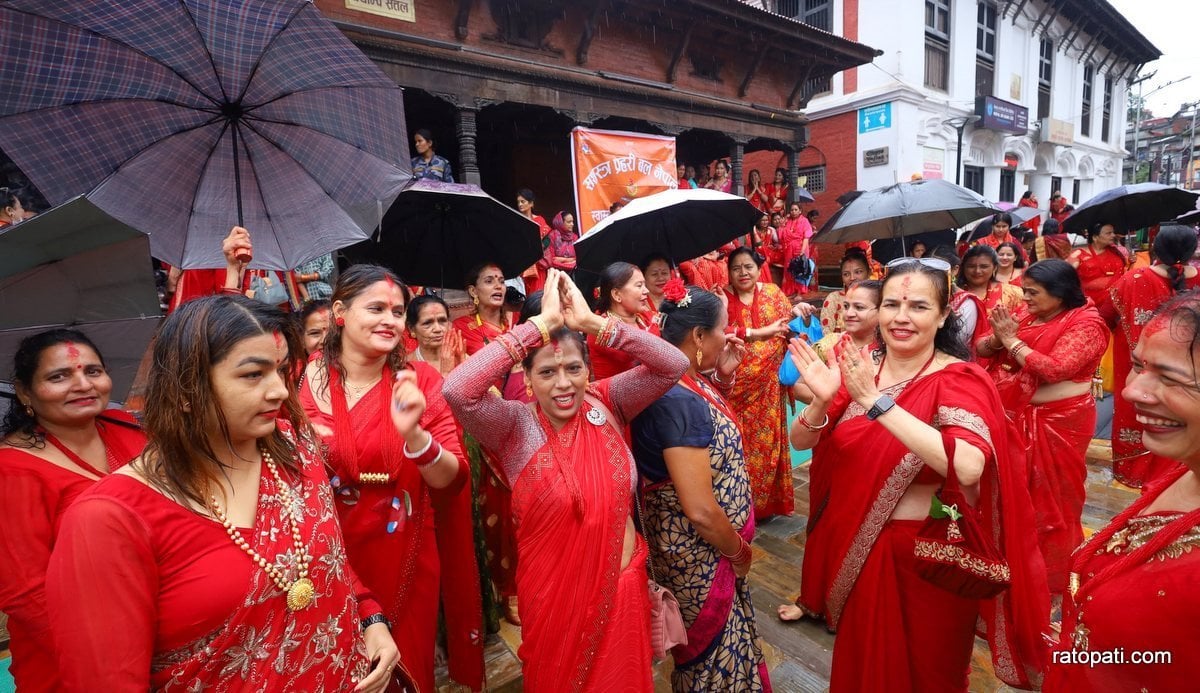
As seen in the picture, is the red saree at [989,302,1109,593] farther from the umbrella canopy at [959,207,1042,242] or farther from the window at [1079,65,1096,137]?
the window at [1079,65,1096,137]

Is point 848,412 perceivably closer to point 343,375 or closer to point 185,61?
point 343,375

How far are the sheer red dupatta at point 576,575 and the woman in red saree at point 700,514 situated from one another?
270 millimetres

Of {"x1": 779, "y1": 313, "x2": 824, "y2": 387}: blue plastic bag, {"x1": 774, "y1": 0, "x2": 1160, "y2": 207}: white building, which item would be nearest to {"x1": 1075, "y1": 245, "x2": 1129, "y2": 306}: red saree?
{"x1": 779, "y1": 313, "x2": 824, "y2": 387}: blue plastic bag

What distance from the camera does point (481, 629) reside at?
101 inches

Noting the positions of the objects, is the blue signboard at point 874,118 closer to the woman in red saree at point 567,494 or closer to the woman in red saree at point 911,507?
the woman in red saree at point 911,507

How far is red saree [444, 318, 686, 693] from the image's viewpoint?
173cm

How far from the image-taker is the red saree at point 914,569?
198 centimetres

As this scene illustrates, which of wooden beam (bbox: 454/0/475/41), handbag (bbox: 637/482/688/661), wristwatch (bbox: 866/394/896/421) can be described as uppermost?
wooden beam (bbox: 454/0/475/41)

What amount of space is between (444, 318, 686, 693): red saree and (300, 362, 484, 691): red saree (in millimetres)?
423

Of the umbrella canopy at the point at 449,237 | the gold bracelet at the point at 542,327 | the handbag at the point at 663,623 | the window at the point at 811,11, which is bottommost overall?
the handbag at the point at 663,623

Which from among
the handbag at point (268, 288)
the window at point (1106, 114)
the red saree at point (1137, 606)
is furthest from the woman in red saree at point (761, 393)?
the window at point (1106, 114)

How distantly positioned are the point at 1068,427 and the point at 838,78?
15656 mm

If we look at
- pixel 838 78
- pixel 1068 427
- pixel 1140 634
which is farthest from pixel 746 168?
pixel 1140 634

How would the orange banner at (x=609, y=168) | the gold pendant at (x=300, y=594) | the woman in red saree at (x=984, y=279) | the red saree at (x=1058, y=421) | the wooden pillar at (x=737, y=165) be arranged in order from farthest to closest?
the wooden pillar at (x=737, y=165)
the orange banner at (x=609, y=168)
the woman in red saree at (x=984, y=279)
the red saree at (x=1058, y=421)
the gold pendant at (x=300, y=594)
